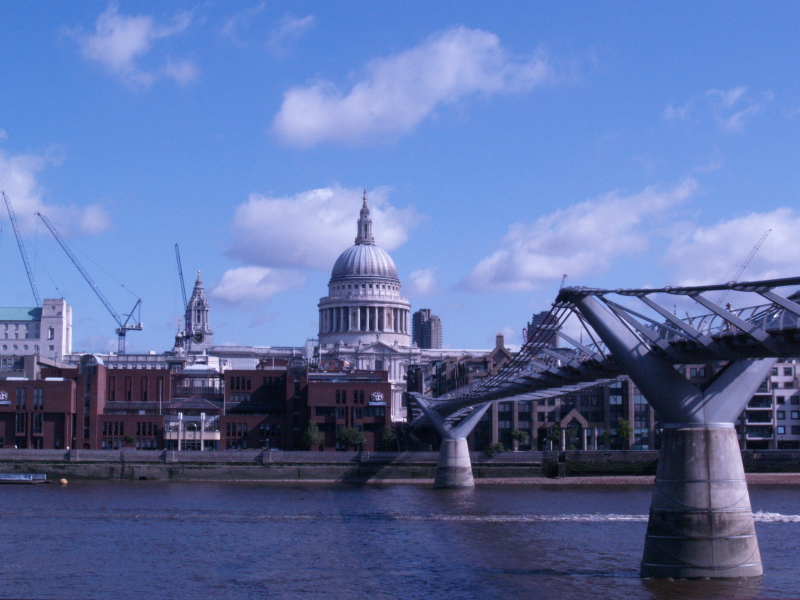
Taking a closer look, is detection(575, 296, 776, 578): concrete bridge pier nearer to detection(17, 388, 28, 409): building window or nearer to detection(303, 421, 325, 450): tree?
detection(303, 421, 325, 450): tree

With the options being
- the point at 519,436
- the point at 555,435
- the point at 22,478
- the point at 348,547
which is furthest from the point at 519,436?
the point at 348,547

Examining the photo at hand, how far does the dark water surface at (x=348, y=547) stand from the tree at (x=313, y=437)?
1193 inches

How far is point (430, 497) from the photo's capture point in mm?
73938

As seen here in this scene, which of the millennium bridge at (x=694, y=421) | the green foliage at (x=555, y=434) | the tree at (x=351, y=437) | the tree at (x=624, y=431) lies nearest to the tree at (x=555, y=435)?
the green foliage at (x=555, y=434)

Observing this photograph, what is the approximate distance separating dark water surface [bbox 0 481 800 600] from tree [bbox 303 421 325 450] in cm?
3031

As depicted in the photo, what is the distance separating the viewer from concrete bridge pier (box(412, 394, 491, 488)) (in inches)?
3314

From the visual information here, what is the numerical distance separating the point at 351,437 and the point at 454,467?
64.8 ft

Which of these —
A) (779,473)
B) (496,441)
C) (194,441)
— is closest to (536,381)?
(779,473)

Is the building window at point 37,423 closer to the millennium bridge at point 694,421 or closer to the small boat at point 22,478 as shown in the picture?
the small boat at point 22,478

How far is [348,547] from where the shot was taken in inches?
1781

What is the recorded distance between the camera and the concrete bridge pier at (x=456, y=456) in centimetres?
8419

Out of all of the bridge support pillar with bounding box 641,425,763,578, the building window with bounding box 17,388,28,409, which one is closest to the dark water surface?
the bridge support pillar with bounding box 641,425,763,578

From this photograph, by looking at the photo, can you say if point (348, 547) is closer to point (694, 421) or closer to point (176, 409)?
point (694, 421)

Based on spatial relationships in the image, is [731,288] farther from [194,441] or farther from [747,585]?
[194,441]
